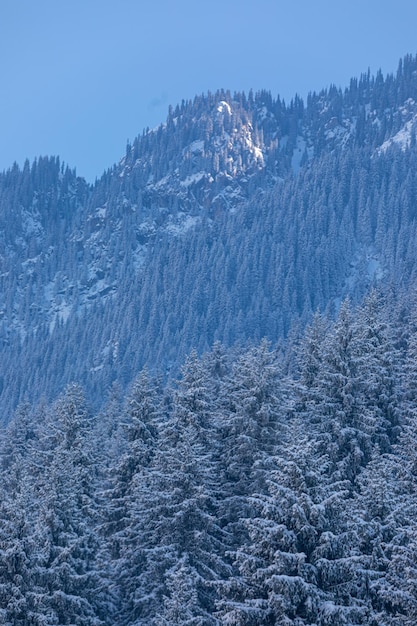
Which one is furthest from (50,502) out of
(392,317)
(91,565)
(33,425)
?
(392,317)

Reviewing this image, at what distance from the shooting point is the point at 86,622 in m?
27.5

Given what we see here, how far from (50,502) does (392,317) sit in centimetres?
3815

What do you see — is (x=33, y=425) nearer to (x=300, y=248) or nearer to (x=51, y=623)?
(x=51, y=623)

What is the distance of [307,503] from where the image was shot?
21.1 metres

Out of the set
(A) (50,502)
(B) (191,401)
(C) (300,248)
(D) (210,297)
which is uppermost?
(C) (300,248)

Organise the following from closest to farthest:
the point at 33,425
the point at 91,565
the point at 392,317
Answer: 1. the point at 91,565
2. the point at 33,425
3. the point at 392,317

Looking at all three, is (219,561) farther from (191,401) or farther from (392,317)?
(392,317)

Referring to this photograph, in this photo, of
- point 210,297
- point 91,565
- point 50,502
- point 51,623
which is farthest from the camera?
point 210,297

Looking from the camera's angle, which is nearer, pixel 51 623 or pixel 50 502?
pixel 51 623

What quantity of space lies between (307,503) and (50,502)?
10404 mm

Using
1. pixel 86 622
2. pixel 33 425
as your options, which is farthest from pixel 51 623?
pixel 33 425

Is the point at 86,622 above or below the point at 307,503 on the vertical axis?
below

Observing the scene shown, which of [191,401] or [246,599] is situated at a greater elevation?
[191,401]

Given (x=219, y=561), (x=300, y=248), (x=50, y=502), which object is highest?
(x=300, y=248)
